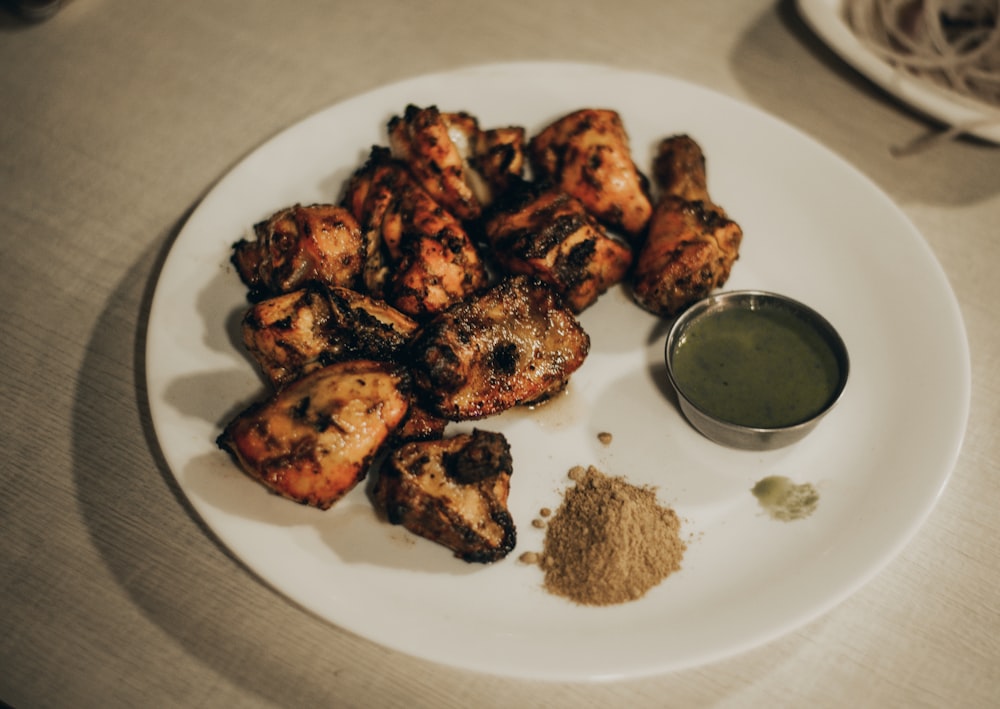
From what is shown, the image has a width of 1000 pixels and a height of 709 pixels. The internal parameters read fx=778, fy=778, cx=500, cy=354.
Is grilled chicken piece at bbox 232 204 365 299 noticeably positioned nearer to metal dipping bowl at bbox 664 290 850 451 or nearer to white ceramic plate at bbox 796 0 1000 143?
metal dipping bowl at bbox 664 290 850 451

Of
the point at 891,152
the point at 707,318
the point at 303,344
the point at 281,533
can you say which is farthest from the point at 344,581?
the point at 891,152

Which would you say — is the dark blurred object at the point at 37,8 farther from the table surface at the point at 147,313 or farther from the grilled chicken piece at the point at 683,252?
the grilled chicken piece at the point at 683,252

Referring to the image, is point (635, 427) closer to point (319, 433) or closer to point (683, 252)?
point (683, 252)

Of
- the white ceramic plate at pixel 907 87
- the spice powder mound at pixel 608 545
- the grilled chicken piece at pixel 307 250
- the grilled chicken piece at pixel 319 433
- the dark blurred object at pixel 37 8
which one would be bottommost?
the spice powder mound at pixel 608 545

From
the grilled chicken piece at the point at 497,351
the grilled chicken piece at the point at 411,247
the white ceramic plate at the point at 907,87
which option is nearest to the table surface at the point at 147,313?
the white ceramic plate at the point at 907,87

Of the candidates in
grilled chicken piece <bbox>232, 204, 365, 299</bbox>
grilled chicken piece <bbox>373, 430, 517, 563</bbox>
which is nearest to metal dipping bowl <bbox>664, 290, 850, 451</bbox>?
grilled chicken piece <bbox>373, 430, 517, 563</bbox>

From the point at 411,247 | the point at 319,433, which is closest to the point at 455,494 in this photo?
the point at 319,433
